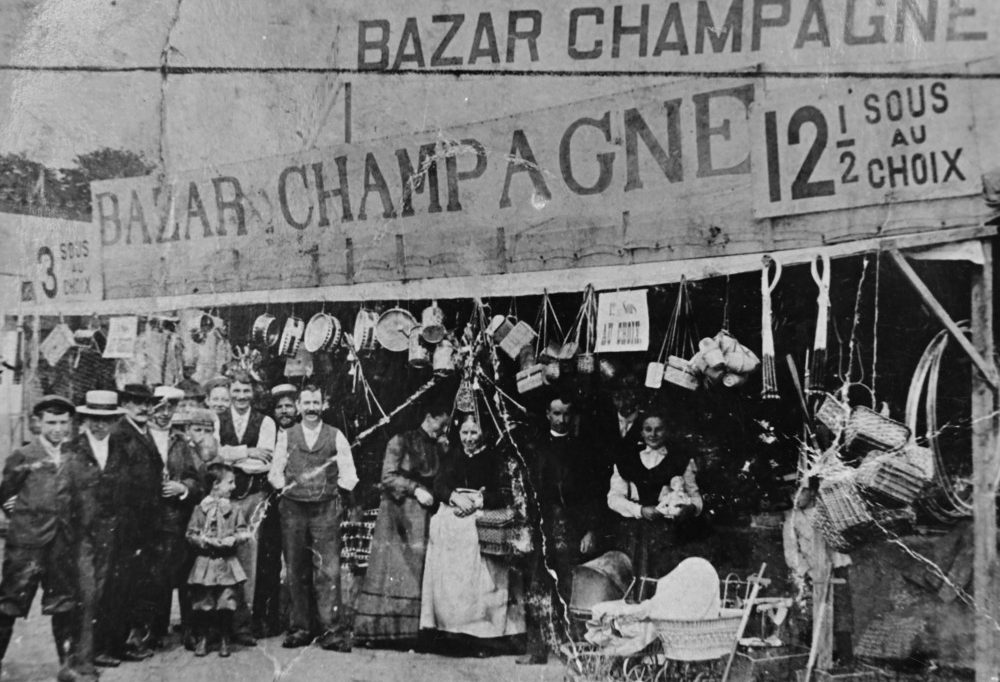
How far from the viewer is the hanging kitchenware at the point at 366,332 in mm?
4008

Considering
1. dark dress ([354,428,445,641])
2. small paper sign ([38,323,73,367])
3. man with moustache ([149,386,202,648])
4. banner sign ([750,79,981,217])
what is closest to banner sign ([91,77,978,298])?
banner sign ([750,79,981,217])

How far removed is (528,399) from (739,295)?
1.04m

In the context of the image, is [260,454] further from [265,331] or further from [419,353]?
[419,353]

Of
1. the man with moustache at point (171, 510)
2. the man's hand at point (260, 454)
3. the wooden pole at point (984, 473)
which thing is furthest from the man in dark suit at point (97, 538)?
the wooden pole at point (984, 473)

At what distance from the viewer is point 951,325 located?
3.47m

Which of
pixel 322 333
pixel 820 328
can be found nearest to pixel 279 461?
pixel 322 333

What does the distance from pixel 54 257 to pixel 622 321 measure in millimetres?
2820

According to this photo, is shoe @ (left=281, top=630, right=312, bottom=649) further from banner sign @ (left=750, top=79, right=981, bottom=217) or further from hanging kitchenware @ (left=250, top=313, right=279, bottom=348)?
banner sign @ (left=750, top=79, right=981, bottom=217)

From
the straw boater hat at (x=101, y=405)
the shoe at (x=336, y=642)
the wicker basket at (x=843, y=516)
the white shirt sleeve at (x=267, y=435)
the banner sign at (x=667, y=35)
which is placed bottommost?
the shoe at (x=336, y=642)

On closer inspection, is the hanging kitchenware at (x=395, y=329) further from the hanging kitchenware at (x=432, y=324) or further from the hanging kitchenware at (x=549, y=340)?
the hanging kitchenware at (x=549, y=340)

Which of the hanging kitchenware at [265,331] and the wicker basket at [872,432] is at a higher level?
the hanging kitchenware at [265,331]

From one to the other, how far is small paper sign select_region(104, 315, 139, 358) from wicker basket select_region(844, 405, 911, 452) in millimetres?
3373

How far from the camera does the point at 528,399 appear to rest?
3873 mm

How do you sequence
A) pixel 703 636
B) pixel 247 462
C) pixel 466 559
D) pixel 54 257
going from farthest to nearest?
pixel 54 257 < pixel 247 462 < pixel 466 559 < pixel 703 636
